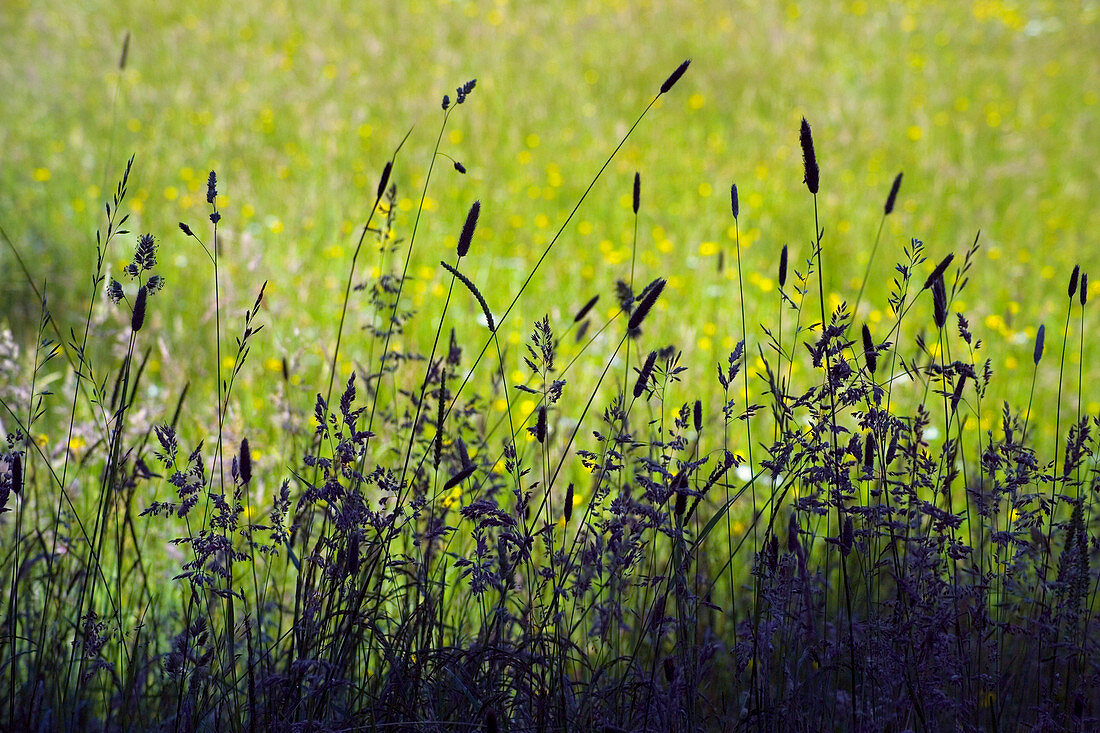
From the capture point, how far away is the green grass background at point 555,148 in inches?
174

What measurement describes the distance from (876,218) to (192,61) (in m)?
5.56

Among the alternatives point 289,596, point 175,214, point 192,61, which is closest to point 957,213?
point 175,214

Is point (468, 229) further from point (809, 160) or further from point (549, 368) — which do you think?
point (809, 160)

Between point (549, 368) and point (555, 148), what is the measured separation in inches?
200

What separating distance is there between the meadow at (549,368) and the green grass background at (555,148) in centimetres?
4

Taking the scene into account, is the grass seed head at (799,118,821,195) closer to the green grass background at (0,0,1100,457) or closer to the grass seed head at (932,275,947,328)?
the grass seed head at (932,275,947,328)

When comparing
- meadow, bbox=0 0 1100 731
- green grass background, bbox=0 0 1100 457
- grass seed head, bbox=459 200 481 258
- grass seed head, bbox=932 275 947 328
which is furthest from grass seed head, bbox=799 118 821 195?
green grass background, bbox=0 0 1100 457

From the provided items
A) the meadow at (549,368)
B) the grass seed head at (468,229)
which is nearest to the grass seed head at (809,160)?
the meadow at (549,368)

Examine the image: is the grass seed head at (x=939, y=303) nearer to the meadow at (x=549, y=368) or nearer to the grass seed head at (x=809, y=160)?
the meadow at (x=549, y=368)

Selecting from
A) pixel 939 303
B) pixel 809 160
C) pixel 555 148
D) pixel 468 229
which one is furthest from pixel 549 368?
pixel 555 148

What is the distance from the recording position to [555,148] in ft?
21.1

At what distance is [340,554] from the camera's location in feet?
5.00

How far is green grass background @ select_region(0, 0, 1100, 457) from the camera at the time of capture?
443 cm

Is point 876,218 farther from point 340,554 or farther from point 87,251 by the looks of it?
point 340,554
